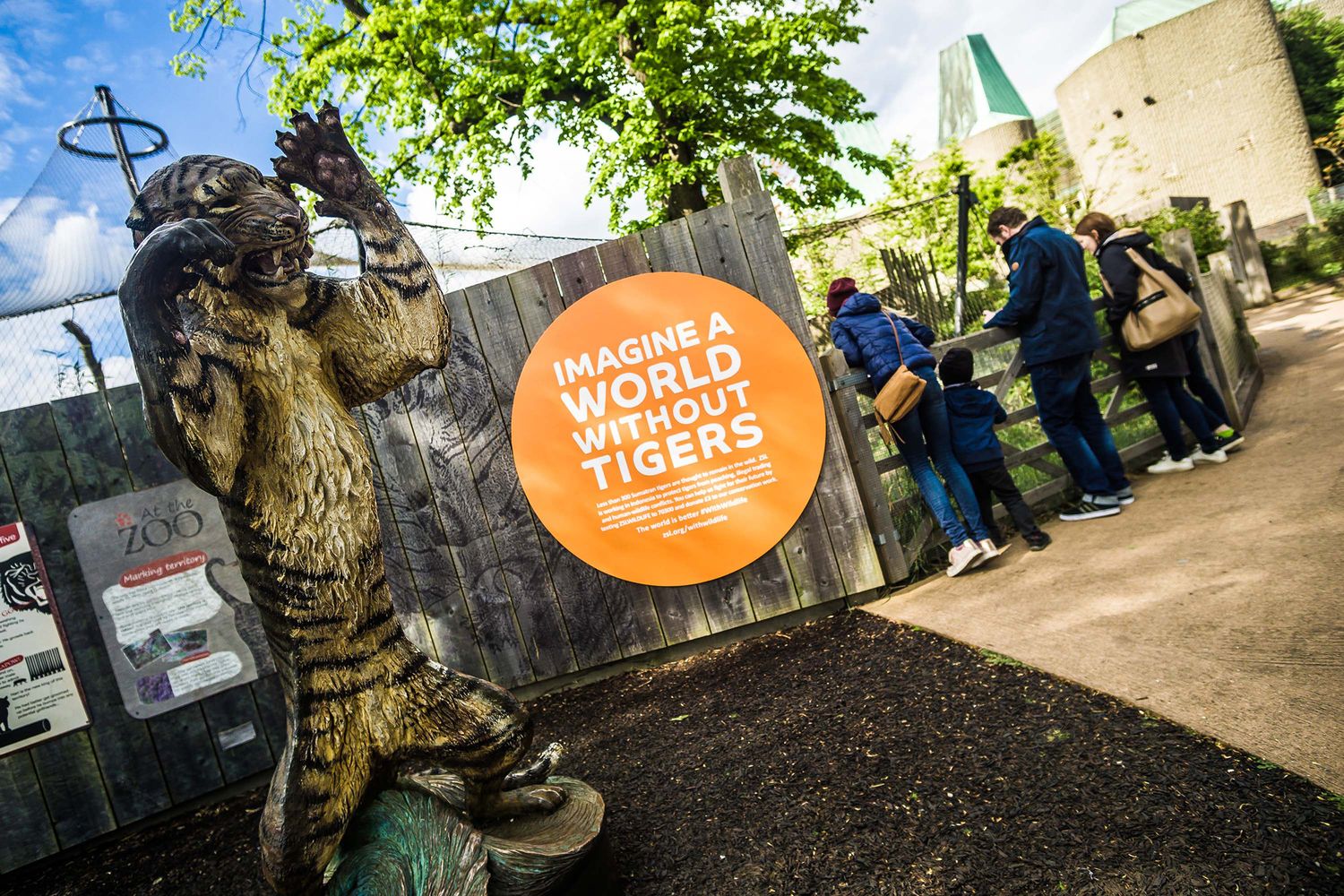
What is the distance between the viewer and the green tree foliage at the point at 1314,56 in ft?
85.6

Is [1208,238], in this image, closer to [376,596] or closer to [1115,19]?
[376,596]

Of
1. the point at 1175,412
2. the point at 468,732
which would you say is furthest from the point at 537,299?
the point at 1175,412

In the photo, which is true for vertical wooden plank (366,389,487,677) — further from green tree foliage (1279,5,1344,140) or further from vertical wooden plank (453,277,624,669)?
green tree foliage (1279,5,1344,140)

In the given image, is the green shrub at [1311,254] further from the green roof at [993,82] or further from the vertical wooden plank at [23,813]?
the green roof at [993,82]

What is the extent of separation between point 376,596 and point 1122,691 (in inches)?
86.0

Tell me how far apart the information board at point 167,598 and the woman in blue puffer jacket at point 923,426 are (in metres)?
3.30

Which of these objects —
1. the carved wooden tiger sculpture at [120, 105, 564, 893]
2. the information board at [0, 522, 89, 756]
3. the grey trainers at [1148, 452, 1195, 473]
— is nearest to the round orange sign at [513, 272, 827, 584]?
the carved wooden tiger sculpture at [120, 105, 564, 893]

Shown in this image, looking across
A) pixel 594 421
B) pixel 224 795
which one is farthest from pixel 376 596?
pixel 224 795

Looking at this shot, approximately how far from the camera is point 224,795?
351cm

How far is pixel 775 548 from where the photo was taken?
A: 3.65 meters

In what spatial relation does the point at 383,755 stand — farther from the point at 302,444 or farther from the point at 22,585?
the point at 22,585

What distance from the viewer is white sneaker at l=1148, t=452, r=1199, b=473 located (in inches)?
180

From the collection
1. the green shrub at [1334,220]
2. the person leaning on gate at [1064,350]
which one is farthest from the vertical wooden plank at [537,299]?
the green shrub at [1334,220]

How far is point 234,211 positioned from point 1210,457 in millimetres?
5311
